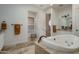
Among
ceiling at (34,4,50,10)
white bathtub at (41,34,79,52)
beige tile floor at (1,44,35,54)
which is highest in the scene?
ceiling at (34,4,50,10)

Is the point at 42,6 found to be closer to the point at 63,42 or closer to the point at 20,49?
the point at 63,42

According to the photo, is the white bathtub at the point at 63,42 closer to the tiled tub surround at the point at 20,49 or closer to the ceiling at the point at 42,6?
the tiled tub surround at the point at 20,49

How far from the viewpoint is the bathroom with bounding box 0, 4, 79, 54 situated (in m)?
1.54

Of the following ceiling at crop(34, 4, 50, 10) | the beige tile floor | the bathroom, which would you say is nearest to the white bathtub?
the bathroom

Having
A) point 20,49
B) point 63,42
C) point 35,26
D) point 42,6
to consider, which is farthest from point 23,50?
point 42,6

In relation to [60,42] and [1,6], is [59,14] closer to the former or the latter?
[60,42]

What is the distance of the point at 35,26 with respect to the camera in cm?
163

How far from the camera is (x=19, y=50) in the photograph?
1565 millimetres

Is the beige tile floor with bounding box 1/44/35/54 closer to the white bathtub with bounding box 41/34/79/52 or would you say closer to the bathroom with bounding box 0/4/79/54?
the bathroom with bounding box 0/4/79/54

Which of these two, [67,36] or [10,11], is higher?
[10,11]
